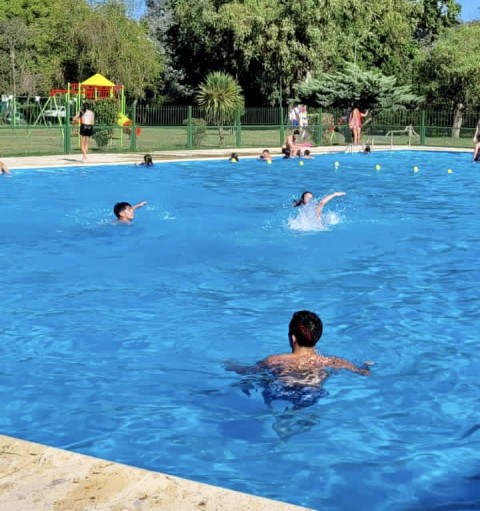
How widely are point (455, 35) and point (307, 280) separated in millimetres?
35364

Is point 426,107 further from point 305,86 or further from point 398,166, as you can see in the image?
point 398,166

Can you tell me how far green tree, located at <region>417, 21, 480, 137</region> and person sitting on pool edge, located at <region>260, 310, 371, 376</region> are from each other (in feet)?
114

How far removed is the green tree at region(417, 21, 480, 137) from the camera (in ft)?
130

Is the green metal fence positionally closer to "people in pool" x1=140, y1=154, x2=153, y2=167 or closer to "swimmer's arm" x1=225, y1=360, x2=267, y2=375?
"people in pool" x1=140, y1=154, x2=153, y2=167

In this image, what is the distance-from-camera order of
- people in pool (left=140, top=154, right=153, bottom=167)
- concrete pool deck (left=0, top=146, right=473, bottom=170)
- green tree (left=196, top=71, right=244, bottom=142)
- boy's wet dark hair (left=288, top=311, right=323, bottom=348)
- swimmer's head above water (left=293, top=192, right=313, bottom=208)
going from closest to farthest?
boy's wet dark hair (left=288, top=311, right=323, bottom=348) → swimmer's head above water (left=293, top=192, right=313, bottom=208) → concrete pool deck (left=0, top=146, right=473, bottom=170) → people in pool (left=140, top=154, right=153, bottom=167) → green tree (left=196, top=71, right=244, bottom=142)

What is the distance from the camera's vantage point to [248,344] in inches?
293

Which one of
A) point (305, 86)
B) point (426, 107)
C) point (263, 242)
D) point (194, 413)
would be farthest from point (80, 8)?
point (194, 413)

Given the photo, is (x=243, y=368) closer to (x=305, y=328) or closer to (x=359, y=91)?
(x=305, y=328)

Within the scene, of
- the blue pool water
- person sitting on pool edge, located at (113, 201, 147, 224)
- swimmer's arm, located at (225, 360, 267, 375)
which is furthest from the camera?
person sitting on pool edge, located at (113, 201, 147, 224)

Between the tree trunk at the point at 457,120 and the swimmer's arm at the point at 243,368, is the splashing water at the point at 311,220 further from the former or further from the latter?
the tree trunk at the point at 457,120

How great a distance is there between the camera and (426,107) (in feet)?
143

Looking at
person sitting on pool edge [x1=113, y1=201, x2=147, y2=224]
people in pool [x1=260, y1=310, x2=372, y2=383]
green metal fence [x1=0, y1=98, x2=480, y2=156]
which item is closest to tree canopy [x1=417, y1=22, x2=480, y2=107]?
green metal fence [x1=0, y1=98, x2=480, y2=156]

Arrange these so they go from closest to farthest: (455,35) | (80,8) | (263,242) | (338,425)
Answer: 1. (338,425)
2. (263,242)
3. (455,35)
4. (80,8)

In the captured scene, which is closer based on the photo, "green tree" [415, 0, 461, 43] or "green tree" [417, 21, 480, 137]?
"green tree" [417, 21, 480, 137]
